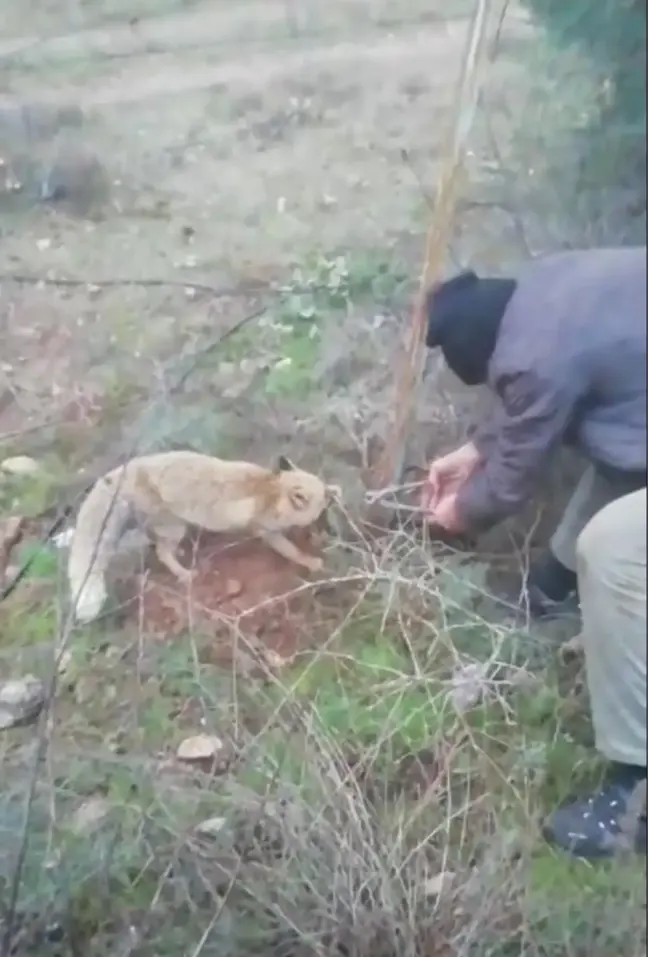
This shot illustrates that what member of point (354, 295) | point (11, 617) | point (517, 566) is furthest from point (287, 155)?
point (11, 617)

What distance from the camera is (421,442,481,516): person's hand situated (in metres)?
0.77

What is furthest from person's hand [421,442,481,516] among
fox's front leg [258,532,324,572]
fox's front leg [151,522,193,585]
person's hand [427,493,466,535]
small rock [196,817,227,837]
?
small rock [196,817,227,837]

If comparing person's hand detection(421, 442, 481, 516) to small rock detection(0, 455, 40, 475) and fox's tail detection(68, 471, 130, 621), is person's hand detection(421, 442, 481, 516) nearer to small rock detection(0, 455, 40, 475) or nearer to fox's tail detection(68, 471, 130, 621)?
fox's tail detection(68, 471, 130, 621)

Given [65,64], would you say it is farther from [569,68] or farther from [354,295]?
[569,68]

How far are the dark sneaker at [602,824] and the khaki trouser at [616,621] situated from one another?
2cm

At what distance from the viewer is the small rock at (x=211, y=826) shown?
0.94 meters

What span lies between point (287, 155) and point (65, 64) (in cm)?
23

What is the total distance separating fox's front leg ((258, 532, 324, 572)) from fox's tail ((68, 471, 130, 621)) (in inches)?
5.2

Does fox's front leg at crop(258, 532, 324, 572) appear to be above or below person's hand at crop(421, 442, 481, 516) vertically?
below

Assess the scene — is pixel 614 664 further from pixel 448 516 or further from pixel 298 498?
pixel 298 498

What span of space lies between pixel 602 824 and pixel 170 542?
1.27ft

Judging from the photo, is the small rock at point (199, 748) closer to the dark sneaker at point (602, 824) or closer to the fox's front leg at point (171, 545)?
the fox's front leg at point (171, 545)

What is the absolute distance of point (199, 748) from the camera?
938 millimetres

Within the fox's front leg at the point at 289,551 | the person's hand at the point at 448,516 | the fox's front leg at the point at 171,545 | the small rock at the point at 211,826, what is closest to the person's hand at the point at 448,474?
the person's hand at the point at 448,516
